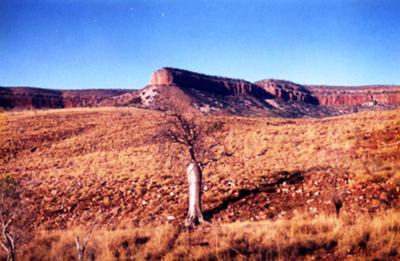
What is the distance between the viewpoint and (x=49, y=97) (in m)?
148

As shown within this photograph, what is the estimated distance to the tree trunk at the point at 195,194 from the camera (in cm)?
951

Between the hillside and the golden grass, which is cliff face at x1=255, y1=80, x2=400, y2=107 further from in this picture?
the golden grass

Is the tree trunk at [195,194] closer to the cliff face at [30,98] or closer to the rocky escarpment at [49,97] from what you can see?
the rocky escarpment at [49,97]

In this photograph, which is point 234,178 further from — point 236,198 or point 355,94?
point 355,94

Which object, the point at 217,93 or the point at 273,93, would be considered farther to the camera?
the point at 273,93

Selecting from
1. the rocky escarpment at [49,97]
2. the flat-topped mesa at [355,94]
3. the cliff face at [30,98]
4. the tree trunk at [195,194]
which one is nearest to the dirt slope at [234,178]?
the tree trunk at [195,194]

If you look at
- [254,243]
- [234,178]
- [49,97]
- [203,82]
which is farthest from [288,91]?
[254,243]

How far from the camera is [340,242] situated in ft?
19.7

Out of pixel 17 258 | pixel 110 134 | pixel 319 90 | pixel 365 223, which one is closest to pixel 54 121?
pixel 110 134

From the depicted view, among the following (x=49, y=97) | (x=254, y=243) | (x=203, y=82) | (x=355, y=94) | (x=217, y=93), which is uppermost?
(x=203, y=82)

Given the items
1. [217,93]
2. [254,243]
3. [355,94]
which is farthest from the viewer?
[355,94]

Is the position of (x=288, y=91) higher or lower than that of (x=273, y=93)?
higher

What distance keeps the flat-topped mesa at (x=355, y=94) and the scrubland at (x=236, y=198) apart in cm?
12865

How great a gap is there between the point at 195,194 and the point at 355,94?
167250 mm
